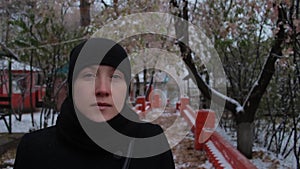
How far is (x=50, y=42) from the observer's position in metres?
9.04

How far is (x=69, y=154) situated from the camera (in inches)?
56.7

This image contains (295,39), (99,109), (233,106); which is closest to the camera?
(99,109)

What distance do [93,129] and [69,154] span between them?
0.15m

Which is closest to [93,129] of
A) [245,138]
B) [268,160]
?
[245,138]

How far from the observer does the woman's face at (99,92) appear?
1396mm

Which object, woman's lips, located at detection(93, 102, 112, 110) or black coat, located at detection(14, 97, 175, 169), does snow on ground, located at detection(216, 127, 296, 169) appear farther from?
woman's lips, located at detection(93, 102, 112, 110)

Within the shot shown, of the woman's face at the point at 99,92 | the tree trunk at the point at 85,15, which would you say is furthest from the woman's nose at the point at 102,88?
the tree trunk at the point at 85,15

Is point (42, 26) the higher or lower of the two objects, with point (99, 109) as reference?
higher

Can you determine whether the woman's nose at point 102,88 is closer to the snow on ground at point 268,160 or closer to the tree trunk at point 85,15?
the snow on ground at point 268,160

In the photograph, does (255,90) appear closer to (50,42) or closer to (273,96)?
(273,96)

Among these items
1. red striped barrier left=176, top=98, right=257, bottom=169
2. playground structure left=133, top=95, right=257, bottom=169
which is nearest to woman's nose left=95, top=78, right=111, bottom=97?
red striped barrier left=176, top=98, right=257, bottom=169

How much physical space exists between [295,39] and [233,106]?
2.69 m

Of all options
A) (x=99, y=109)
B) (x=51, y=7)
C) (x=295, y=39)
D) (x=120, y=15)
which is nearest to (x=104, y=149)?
(x=99, y=109)

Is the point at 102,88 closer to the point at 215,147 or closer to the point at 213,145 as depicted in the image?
the point at 215,147
